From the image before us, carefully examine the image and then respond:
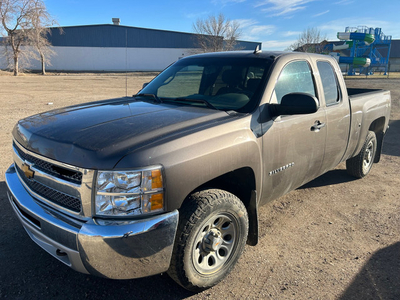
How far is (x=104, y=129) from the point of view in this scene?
7.69 feet

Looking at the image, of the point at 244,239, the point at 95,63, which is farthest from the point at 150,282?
the point at 95,63

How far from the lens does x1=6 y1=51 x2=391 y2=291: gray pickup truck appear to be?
200 cm

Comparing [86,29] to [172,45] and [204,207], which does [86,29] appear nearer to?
[172,45]

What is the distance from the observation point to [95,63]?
2249 inches

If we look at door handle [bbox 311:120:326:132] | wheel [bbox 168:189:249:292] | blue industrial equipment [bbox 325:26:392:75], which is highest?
blue industrial equipment [bbox 325:26:392:75]

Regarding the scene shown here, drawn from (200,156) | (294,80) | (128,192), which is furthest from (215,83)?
(128,192)

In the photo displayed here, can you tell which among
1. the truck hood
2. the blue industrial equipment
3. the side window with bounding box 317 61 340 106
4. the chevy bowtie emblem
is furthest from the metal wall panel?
the chevy bowtie emblem

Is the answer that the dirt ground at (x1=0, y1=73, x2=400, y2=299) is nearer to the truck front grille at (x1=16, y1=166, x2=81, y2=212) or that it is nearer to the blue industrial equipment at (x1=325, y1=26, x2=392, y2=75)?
the truck front grille at (x1=16, y1=166, x2=81, y2=212)

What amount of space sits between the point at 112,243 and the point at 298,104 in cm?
186

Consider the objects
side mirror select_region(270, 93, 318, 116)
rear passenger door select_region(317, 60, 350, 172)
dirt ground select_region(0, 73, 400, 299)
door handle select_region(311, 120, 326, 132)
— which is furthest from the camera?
rear passenger door select_region(317, 60, 350, 172)

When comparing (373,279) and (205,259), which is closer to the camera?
(205,259)

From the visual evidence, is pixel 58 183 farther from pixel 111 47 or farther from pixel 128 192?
pixel 111 47

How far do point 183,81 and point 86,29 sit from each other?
60.0m

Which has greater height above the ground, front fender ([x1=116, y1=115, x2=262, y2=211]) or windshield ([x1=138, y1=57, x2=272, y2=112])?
windshield ([x1=138, y1=57, x2=272, y2=112])
